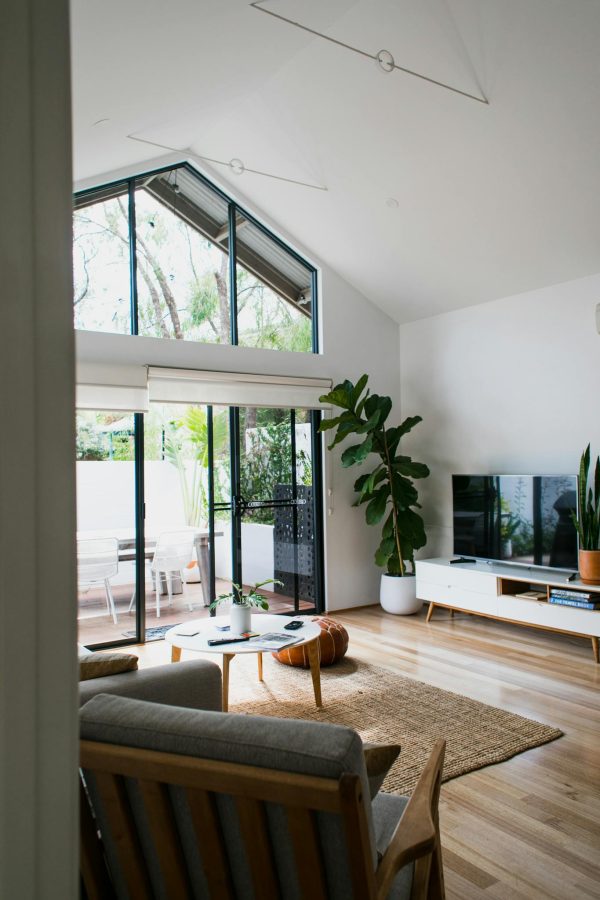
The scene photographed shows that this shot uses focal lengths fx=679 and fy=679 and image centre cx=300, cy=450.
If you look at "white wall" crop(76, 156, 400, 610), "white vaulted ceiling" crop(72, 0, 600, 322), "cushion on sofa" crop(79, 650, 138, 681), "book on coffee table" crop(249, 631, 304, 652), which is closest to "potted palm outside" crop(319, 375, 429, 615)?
"white wall" crop(76, 156, 400, 610)

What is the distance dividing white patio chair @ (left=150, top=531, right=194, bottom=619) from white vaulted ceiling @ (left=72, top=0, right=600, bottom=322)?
110 inches

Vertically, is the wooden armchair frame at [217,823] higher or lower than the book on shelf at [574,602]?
higher

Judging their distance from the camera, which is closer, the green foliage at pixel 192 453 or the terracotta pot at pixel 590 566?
the terracotta pot at pixel 590 566

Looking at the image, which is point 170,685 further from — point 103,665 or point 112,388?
point 112,388

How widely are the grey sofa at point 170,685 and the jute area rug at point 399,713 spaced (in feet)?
2.83

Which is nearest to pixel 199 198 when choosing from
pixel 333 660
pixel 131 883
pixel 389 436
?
pixel 389 436

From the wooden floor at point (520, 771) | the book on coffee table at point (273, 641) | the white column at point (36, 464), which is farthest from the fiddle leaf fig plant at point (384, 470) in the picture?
the white column at point (36, 464)

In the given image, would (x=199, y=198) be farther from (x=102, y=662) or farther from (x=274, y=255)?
(x=102, y=662)

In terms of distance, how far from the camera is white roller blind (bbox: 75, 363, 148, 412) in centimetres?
488

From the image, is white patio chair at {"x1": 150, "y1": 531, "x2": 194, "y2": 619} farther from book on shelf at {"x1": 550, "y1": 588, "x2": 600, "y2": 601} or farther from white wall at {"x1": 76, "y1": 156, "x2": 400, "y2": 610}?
book on shelf at {"x1": 550, "y1": 588, "x2": 600, "y2": 601}

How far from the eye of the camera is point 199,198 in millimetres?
5762

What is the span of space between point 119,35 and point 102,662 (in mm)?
2519

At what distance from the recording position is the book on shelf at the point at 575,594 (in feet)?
14.8

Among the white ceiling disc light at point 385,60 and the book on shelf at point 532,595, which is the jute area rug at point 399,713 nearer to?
the book on shelf at point 532,595
